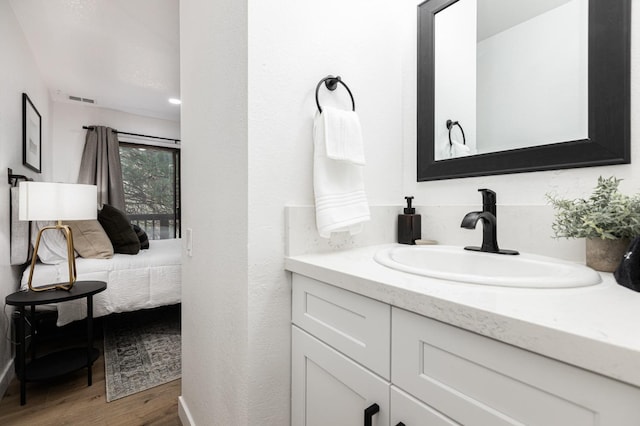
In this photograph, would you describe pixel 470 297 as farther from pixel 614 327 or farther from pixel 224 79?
pixel 224 79

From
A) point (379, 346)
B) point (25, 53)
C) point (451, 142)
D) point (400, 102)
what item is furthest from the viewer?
point (25, 53)

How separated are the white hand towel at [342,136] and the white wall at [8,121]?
219cm

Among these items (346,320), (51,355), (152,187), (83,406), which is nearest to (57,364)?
(51,355)

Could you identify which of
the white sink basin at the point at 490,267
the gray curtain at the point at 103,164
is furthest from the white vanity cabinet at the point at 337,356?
the gray curtain at the point at 103,164

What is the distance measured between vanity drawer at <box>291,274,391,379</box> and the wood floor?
47.6 inches

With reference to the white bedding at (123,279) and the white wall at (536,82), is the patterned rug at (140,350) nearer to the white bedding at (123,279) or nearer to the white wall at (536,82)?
the white bedding at (123,279)

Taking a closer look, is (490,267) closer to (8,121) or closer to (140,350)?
(140,350)

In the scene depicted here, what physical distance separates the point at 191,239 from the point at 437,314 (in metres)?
1.13

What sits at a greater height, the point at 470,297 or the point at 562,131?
the point at 562,131

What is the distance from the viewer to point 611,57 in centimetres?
78

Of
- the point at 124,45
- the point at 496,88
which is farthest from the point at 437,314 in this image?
the point at 124,45

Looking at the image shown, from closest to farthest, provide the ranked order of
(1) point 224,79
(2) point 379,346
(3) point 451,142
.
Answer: (2) point 379,346
(1) point 224,79
(3) point 451,142

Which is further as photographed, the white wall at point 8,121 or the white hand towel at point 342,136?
Result: the white wall at point 8,121

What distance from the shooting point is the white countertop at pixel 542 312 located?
1.11 feet
